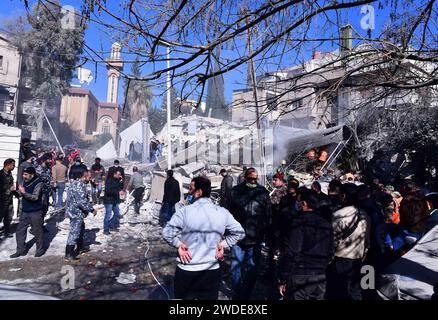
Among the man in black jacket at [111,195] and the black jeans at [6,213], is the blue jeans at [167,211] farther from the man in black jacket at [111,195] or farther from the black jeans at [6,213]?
the black jeans at [6,213]

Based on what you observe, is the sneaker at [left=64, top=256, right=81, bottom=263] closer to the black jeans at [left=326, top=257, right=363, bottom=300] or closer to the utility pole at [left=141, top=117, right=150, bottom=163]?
the black jeans at [left=326, top=257, right=363, bottom=300]

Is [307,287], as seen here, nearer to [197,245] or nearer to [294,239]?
[294,239]

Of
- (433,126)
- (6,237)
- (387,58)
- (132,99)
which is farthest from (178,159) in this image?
(132,99)

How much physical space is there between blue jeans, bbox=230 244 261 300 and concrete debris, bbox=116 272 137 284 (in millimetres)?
1660

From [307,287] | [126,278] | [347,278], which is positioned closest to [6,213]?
[126,278]

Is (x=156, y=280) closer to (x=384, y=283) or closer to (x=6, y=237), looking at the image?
(x=384, y=283)

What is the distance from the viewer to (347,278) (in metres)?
3.79

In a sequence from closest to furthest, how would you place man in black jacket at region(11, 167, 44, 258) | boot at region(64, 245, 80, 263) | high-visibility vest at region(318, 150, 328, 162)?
man in black jacket at region(11, 167, 44, 258)
boot at region(64, 245, 80, 263)
high-visibility vest at region(318, 150, 328, 162)

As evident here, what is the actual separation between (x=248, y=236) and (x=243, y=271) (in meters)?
0.50

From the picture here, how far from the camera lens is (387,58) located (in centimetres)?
360

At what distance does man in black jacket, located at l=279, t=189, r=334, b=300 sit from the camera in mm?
3086

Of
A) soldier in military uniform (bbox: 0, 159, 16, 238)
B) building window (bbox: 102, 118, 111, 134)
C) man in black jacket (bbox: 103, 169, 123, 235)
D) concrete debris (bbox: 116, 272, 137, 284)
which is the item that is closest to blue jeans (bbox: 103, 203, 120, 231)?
man in black jacket (bbox: 103, 169, 123, 235)
